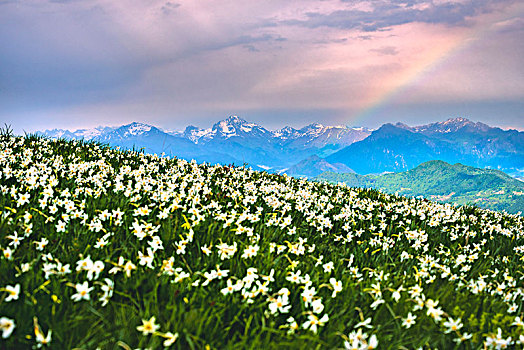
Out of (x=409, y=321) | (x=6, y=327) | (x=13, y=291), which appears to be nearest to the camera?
(x=6, y=327)

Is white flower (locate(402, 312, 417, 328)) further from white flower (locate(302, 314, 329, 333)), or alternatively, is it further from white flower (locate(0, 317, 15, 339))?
white flower (locate(0, 317, 15, 339))

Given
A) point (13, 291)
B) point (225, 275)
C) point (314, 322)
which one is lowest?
point (314, 322)

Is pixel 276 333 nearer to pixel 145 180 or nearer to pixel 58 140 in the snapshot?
pixel 145 180

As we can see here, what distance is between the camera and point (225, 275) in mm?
4184

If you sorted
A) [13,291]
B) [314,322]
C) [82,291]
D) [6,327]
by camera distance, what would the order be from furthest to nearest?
[314,322] → [82,291] → [13,291] → [6,327]

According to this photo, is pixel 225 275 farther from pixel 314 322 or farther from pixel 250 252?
pixel 314 322

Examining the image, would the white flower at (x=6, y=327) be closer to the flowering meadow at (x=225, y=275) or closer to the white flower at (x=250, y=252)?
the flowering meadow at (x=225, y=275)

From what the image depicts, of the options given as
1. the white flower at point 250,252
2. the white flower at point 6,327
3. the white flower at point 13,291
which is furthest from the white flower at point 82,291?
the white flower at point 250,252

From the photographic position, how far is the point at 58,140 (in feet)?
44.1

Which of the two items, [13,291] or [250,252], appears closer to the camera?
[13,291]

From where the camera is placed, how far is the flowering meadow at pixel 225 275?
138 inches

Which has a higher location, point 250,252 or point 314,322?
point 250,252

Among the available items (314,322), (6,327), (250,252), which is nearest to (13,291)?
(6,327)

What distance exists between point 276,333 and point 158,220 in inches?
125
